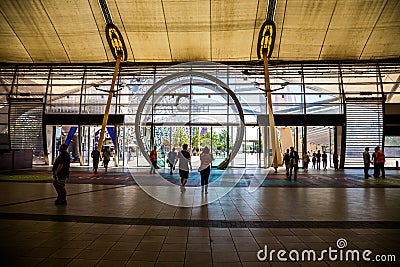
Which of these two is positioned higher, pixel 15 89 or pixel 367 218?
pixel 15 89

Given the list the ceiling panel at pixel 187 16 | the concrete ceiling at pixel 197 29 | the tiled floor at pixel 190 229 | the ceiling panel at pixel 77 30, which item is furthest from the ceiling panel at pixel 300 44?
the tiled floor at pixel 190 229

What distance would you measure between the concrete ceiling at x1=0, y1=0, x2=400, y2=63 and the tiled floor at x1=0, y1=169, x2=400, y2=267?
13556 millimetres

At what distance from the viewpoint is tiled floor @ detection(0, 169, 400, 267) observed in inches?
155

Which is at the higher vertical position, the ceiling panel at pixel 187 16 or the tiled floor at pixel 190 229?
the ceiling panel at pixel 187 16

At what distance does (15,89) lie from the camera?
912 inches

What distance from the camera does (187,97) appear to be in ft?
73.7

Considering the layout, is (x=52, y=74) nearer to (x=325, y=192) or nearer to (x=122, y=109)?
(x=122, y=109)

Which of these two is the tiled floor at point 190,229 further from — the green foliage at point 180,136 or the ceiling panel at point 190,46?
the ceiling panel at point 190,46

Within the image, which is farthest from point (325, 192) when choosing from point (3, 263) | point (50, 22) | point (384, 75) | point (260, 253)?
point (50, 22)

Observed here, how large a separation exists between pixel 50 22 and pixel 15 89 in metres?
6.69

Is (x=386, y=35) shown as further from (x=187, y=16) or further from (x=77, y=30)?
(x=77, y=30)

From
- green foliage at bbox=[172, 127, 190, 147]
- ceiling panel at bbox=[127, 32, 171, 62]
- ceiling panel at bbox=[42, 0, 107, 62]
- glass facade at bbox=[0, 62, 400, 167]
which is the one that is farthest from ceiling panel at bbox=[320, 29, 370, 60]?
ceiling panel at bbox=[42, 0, 107, 62]

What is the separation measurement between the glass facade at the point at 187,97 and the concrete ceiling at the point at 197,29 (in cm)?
110

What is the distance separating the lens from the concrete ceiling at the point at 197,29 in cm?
1852
